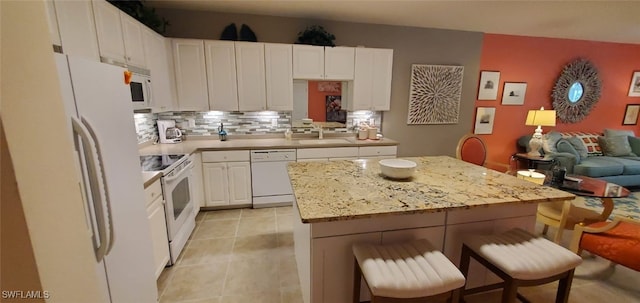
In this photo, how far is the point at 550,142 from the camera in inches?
176

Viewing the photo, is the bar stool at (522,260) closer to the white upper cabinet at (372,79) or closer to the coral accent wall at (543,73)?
the white upper cabinet at (372,79)

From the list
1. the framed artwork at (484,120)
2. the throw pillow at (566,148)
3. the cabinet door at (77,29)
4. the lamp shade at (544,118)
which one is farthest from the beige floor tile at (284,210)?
the throw pillow at (566,148)

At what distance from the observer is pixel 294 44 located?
345 cm

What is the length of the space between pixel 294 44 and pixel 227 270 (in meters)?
2.80

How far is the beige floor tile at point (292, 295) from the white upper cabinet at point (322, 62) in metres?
2.58

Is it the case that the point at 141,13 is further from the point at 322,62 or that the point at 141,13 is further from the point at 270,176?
the point at 270,176

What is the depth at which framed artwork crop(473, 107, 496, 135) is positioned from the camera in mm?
4621

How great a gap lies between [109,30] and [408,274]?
273cm

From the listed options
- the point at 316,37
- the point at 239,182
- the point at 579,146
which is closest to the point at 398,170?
the point at 239,182

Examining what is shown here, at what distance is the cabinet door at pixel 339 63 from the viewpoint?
353 centimetres

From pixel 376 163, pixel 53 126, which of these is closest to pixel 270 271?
pixel 376 163

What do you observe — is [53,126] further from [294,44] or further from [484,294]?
[294,44]

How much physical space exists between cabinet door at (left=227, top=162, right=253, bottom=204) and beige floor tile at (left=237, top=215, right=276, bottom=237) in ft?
1.04

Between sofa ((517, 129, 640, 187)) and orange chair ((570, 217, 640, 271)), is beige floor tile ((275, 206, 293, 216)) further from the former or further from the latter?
sofa ((517, 129, 640, 187))
